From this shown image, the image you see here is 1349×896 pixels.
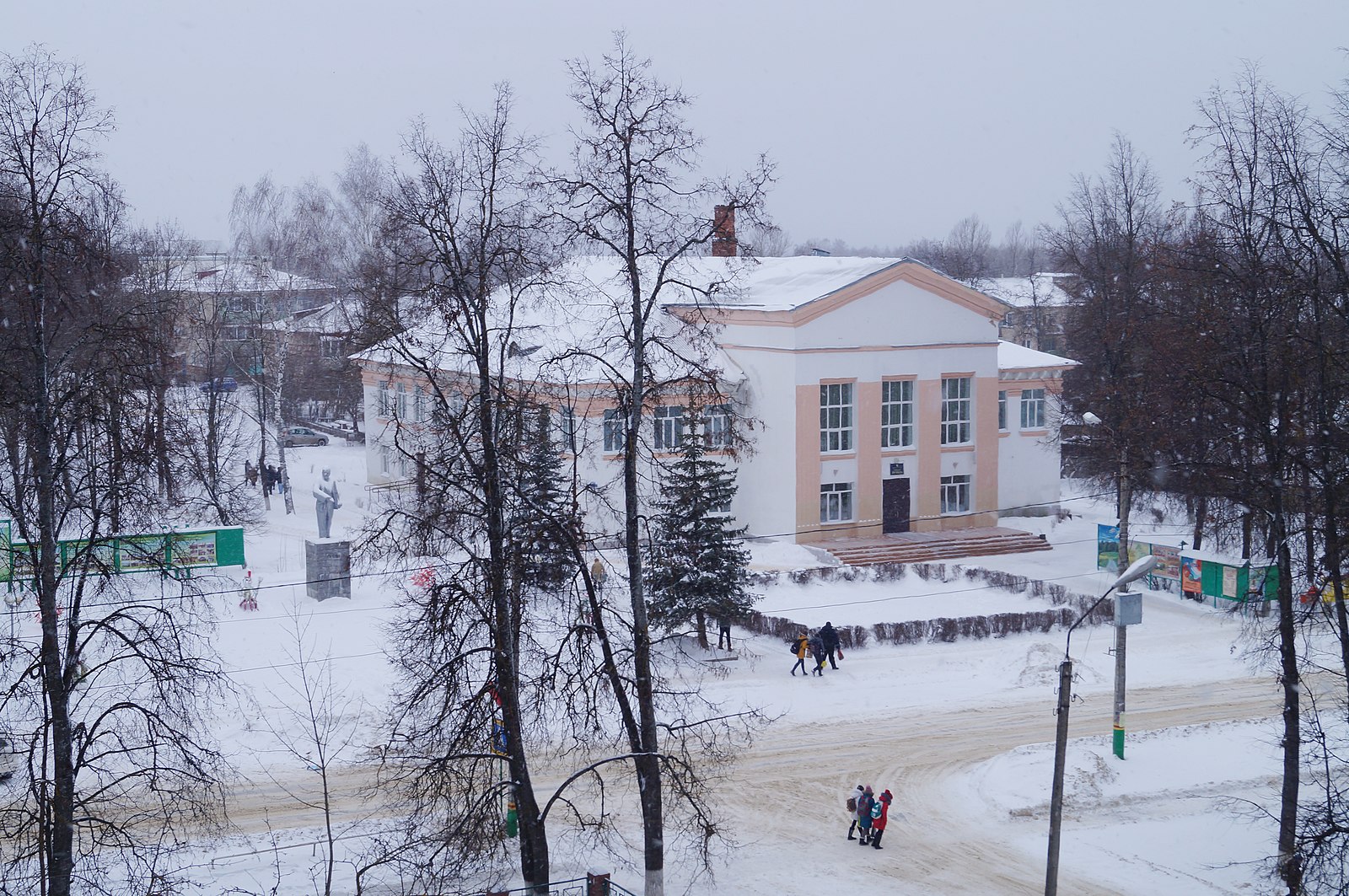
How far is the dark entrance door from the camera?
33562mm

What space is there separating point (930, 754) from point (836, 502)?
14.6 m

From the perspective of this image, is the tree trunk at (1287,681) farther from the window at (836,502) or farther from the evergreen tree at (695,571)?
the window at (836,502)

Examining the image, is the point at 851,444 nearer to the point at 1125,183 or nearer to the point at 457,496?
the point at 1125,183

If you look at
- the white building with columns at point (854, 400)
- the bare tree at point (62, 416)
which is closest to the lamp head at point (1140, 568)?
the bare tree at point (62, 416)

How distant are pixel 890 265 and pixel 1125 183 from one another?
748cm

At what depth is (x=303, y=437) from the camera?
53.5 meters

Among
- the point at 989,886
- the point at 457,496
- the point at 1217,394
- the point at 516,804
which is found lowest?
the point at 989,886

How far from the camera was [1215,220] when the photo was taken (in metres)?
14.3

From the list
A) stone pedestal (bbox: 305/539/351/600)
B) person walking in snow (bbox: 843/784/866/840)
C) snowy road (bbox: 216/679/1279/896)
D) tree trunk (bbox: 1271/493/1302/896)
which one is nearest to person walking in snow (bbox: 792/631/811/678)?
snowy road (bbox: 216/679/1279/896)

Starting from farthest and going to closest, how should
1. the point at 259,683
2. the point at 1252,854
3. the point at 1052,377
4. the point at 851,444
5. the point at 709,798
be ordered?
the point at 1052,377
the point at 851,444
the point at 259,683
the point at 709,798
the point at 1252,854

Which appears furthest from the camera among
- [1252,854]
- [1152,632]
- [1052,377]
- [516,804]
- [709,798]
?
[1052,377]

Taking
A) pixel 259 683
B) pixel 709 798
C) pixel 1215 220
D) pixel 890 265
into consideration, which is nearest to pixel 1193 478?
pixel 1215 220

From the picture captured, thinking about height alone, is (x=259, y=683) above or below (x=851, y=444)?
below

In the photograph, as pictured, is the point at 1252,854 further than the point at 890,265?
No
